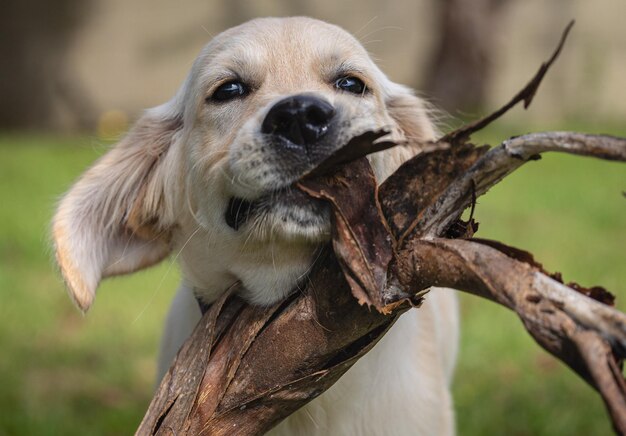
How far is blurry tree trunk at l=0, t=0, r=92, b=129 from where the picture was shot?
13.7 m

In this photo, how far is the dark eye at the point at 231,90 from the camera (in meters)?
2.70

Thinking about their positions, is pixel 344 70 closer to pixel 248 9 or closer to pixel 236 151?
pixel 236 151

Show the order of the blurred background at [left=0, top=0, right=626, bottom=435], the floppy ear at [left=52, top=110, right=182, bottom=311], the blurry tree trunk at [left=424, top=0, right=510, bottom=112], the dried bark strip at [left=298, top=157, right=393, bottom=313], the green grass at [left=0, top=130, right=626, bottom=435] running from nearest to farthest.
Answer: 1. the dried bark strip at [left=298, top=157, right=393, bottom=313]
2. the floppy ear at [left=52, top=110, right=182, bottom=311]
3. the green grass at [left=0, top=130, right=626, bottom=435]
4. the blurred background at [left=0, top=0, right=626, bottom=435]
5. the blurry tree trunk at [left=424, top=0, right=510, bottom=112]

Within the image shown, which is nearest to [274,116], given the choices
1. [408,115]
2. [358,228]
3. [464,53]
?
[358,228]

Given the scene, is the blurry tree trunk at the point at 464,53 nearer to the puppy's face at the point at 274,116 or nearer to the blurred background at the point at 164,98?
the blurred background at the point at 164,98

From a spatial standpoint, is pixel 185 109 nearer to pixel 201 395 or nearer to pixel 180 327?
pixel 180 327

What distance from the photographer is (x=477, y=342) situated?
185 inches

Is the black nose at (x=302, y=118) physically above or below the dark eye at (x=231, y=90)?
above

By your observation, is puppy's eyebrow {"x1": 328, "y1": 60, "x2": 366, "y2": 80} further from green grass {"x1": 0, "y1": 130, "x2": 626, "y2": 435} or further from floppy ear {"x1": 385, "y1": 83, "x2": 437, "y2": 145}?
green grass {"x1": 0, "y1": 130, "x2": 626, "y2": 435}

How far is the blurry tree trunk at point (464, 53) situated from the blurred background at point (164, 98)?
2cm

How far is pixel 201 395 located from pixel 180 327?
776mm

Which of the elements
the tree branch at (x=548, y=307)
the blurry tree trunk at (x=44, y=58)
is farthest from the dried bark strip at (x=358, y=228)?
the blurry tree trunk at (x=44, y=58)

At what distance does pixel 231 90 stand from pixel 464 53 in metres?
9.11

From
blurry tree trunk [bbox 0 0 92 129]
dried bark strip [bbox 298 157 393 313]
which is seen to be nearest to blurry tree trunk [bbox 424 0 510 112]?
blurry tree trunk [bbox 0 0 92 129]
